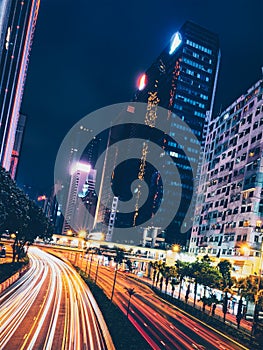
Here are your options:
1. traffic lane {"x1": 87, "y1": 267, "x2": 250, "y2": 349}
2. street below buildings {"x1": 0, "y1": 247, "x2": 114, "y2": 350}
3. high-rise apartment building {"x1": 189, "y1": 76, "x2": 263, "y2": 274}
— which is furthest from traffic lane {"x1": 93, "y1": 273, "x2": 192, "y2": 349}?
high-rise apartment building {"x1": 189, "y1": 76, "x2": 263, "y2": 274}

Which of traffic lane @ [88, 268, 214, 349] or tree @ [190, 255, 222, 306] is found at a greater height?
tree @ [190, 255, 222, 306]

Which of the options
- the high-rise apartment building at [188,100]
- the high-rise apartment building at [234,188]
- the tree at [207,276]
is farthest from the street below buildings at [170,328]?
the high-rise apartment building at [188,100]

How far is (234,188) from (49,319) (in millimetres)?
70441

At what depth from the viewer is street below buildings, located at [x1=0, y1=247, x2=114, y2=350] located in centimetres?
3553

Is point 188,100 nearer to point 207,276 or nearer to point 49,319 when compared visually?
point 207,276

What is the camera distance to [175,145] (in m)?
187

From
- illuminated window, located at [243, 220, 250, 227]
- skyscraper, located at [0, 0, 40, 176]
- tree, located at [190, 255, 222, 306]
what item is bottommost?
tree, located at [190, 255, 222, 306]

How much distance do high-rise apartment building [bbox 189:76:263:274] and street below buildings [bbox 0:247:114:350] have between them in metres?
42.2

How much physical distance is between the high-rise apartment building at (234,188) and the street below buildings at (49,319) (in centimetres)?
4221

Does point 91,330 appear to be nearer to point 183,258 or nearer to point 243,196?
point 243,196

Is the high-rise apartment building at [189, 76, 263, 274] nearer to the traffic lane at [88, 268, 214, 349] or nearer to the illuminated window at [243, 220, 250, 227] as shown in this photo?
the illuminated window at [243, 220, 250, 227]

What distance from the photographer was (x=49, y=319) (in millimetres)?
45062

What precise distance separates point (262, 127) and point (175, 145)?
9388 centimetres

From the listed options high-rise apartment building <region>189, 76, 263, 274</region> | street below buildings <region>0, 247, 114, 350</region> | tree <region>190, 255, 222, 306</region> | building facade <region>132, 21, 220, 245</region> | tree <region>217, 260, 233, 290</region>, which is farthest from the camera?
building facade <region>132, 21, 220, 245</region>
